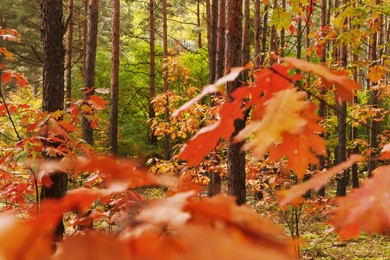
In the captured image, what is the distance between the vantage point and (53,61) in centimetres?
374

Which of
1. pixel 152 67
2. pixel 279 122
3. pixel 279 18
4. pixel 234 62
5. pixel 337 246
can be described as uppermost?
pixel 279 18

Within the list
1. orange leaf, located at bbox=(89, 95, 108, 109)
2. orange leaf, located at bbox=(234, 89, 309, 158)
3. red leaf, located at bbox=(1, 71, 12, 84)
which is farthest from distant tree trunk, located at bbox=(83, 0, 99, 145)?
orange leaf, located at bbox=(234, 89, 309, 158)

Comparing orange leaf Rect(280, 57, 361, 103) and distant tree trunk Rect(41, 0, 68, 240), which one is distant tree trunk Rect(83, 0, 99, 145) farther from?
orange leaf Rect(280, 57, 361, 103)

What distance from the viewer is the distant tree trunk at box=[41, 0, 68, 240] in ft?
12.0

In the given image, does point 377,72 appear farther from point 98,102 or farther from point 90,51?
point 90,51

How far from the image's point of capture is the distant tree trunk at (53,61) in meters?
3.64

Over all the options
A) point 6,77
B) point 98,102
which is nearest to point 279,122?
point 98,102

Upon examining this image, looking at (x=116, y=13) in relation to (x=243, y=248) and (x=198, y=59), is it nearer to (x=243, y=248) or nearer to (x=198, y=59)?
(x=198, y=59)

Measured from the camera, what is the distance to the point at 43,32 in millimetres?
3691

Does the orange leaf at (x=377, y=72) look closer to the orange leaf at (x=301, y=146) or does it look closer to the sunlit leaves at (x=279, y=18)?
the sunlit leaves at (x=279, y=18)

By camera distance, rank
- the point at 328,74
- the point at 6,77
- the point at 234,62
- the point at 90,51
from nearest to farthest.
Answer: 1. the point at 328,74
2. the point at 6,77
3. the point at 234,62
4. the point at 90,51

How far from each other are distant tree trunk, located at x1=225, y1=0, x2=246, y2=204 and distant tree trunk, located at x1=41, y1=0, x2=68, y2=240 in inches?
72.1

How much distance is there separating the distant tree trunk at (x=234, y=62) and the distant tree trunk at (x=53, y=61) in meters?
1.83

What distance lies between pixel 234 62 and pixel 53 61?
2011 millimetres
